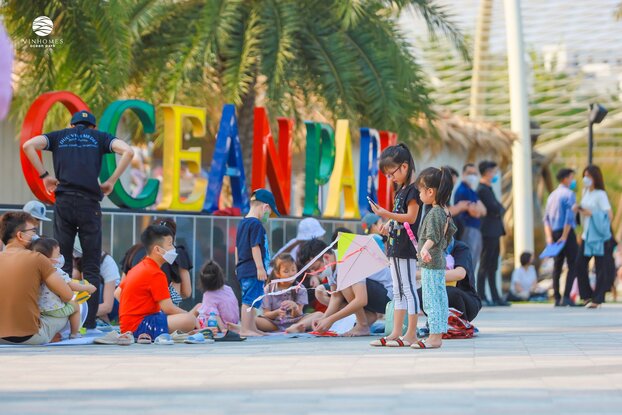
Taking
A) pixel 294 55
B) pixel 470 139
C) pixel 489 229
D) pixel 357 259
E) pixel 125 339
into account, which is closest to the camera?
pixel 125 339

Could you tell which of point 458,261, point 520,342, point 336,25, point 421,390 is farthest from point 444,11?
point 421,390

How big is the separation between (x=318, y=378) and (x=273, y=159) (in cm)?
888

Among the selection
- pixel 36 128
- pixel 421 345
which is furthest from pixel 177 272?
pixel 421 345

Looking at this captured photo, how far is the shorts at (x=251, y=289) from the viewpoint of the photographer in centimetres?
1196

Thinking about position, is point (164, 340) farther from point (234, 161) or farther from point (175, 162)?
point (234, 161)

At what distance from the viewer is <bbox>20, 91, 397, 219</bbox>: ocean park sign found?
13805 millimetres

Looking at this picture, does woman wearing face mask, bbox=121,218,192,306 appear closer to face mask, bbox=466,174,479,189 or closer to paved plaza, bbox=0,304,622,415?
paved plaza, bbox=0,304,622,415

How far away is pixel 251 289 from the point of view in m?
12.0

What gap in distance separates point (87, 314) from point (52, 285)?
152cm

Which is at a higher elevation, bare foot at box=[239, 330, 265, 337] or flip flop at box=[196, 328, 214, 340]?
flip flop at box=[196, 328, 214, 340]

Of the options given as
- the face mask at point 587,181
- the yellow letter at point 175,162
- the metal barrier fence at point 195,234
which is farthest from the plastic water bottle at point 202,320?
the face mask at point 587,181

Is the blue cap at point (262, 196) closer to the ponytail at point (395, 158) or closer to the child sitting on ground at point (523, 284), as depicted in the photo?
the ponytail at point (395, 158)

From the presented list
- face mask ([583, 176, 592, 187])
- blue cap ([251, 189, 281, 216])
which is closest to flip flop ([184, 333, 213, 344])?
blue cap ([251, 189, 281, 216])

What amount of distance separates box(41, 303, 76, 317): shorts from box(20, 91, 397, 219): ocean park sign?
99.4 inches
